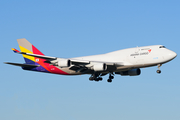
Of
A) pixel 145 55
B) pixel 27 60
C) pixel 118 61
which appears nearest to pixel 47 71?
pixel 27 60

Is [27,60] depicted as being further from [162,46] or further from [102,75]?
[162,46]

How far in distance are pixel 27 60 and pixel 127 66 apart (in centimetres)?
1960

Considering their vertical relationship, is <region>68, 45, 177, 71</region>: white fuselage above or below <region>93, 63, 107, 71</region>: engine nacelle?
above

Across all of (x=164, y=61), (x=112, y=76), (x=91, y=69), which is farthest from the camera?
(x=112, y=76)

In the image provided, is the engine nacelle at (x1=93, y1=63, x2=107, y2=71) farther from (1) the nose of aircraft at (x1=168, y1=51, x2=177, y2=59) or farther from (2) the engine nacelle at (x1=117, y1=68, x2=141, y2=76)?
(1) the nose of aircraft at (x1=168, y1=51, x2=177, y2=59)

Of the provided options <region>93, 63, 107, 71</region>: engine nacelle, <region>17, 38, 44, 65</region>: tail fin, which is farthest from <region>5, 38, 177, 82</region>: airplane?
<region>17, 38, 44, 65</region>: tail fin

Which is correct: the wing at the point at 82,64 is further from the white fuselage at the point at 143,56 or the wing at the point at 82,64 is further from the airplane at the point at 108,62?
the white fuselage at the point at 143,56

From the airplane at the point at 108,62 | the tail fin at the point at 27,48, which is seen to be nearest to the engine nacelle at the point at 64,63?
the airplane at the point at 108,62

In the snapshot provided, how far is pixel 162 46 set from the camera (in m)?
48.5

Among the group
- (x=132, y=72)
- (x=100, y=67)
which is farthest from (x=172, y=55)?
(x=100, y=67)

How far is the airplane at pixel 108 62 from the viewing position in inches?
1875

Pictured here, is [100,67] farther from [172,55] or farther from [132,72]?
[172,55]

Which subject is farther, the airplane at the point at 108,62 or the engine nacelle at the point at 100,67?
the engine nacelle at the point at 100,67

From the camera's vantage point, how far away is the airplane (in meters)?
47.6
